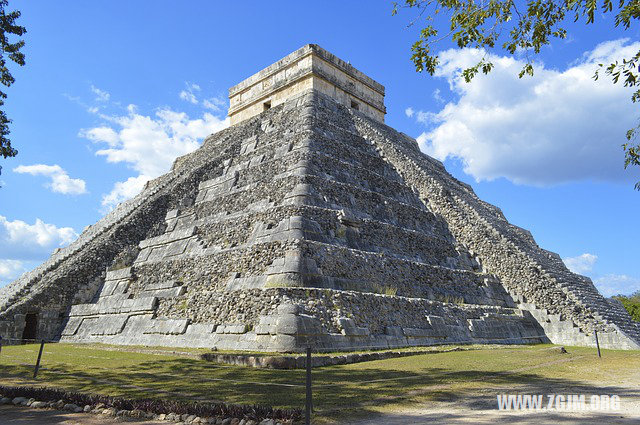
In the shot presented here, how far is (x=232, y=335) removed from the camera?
389 inches

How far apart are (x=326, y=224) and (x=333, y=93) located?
12256mm

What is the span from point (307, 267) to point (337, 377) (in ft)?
11.8

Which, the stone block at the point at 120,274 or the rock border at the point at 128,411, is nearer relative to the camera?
the rock border at the point at 128,411

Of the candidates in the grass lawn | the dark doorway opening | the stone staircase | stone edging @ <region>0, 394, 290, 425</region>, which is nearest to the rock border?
stone edging @ <region>0, 394, 290, 425</region>

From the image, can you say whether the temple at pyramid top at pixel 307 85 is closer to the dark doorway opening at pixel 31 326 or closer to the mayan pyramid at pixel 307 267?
the mayan pyramid at pixel 307 267

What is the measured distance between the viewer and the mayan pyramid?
34.1 feet

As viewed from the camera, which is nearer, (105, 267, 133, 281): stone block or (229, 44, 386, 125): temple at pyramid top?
(105, 267, 133, 281): stone block

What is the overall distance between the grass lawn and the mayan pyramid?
1.46 metres

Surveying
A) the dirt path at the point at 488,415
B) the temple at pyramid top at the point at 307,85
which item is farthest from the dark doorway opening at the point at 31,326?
the temple at pyramid top at the point at 307,85

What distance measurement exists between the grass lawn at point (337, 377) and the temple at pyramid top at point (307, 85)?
15.8 m

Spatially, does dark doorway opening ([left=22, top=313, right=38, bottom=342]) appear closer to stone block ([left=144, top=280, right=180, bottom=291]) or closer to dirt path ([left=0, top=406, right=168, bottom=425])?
stone block ([left=144, top=280, right=180, bottom=291])

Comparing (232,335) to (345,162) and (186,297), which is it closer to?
(186,297)

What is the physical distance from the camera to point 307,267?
10500 mm

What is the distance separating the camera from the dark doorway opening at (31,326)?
14.2 meters
